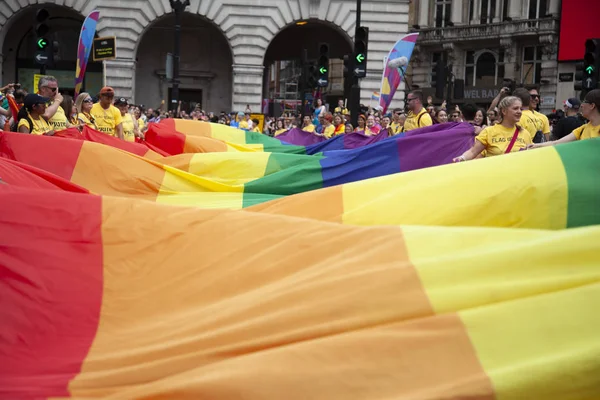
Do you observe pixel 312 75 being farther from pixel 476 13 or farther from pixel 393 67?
pixel 476 13

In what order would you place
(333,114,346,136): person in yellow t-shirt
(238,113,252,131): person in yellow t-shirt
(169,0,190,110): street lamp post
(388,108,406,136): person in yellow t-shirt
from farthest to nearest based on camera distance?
(238,113,252,131): person in yellow t-shirt < (169,0,190,110): street lamp post < (333,114,346,136): person in yellow t-shirt < (388,108,406,136): person in yellow t-shirt

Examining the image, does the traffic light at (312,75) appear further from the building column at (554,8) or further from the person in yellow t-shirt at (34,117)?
the building column at (554,8)

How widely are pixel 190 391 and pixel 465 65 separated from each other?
5530cm

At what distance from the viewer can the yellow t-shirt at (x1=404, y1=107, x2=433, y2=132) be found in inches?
555

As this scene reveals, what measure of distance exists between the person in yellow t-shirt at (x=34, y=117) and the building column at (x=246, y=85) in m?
27.8

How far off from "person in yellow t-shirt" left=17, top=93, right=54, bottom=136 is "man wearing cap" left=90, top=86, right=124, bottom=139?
298 cm

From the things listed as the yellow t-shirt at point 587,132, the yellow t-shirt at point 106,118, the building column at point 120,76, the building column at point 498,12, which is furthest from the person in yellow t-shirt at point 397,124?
the building column at point 498,12

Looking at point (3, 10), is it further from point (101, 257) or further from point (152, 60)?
point (101, 257)

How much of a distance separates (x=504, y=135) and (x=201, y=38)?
35.1m

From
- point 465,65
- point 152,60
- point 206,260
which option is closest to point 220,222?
point 206,260

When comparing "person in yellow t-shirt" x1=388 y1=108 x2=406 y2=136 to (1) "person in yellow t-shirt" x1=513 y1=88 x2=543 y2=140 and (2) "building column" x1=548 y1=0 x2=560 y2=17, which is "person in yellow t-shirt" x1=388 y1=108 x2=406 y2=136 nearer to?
(1) "person in yellow t-shirt" x1=513 y1=88 x2=543 y2=140

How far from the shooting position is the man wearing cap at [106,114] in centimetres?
1427

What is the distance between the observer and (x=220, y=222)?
461cm

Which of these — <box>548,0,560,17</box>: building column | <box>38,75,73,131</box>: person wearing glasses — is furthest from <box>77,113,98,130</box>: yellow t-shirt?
<box>548,0,560,17</box>: building column
